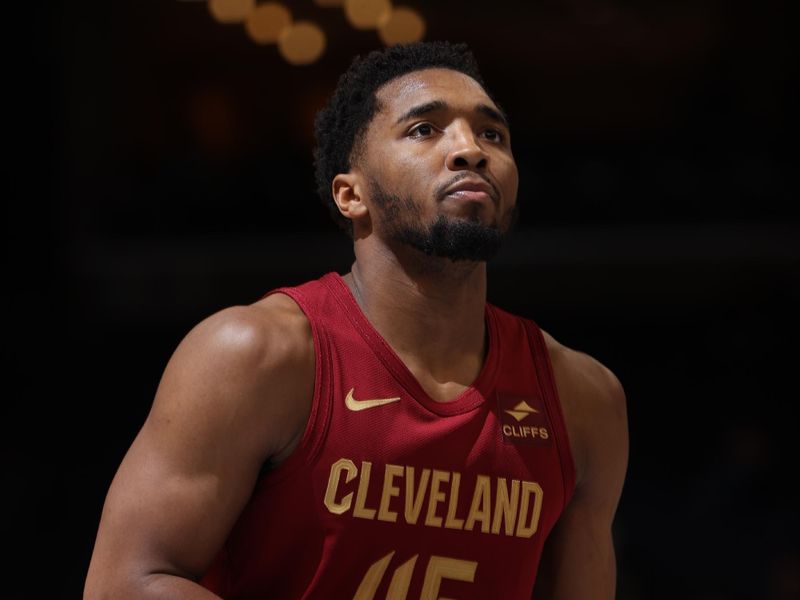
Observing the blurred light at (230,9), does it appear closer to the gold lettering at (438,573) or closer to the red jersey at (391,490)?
the red jersey at (391,490)

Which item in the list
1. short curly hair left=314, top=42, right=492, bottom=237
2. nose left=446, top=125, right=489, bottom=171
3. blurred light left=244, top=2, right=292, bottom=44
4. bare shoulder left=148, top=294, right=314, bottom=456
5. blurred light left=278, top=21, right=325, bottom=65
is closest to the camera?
bare shoulder left=148, top=294, right=314, bottom=456

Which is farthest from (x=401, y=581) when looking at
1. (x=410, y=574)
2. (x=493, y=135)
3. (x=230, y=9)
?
(x=230, y=9)

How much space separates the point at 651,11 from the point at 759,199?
6.41 ft

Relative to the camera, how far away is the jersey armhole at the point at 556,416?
2699mm

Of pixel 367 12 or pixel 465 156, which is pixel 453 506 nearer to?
pixel 465 156

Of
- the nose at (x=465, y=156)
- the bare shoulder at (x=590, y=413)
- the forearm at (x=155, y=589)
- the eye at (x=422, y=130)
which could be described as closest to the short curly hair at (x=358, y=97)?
the eye at (x=422, y=130)

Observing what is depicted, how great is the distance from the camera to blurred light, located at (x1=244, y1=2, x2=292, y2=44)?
9.32 meters

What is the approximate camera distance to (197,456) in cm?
233

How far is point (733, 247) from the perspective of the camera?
8086 millimetres

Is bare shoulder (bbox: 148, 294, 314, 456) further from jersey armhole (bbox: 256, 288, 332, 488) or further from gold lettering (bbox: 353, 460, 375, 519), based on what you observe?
gold lettering (bbox: 353, 460, 375, 519)

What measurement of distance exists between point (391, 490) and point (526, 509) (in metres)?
0.32

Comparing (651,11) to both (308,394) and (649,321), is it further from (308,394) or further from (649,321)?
(308,394)

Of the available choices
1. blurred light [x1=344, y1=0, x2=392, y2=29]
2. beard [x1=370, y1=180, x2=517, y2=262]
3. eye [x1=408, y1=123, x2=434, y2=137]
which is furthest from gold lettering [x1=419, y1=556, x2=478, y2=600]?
blurred light [x1=344, y1=0, x2=392, y2=29]

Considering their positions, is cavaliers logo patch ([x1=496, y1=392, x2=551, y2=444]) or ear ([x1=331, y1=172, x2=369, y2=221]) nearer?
cavaliers logo patch ([x1=496, y1=392, x2=551, y2=444])
